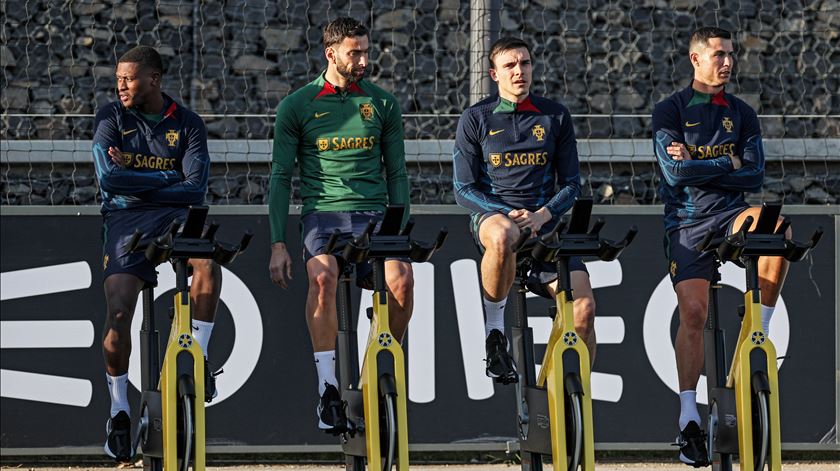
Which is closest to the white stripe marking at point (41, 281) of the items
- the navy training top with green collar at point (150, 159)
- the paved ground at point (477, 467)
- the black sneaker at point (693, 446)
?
the paved ground at point (477, 467)

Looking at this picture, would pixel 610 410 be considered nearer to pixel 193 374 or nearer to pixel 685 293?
pixel 685 293

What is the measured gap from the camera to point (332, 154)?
6.56 meters

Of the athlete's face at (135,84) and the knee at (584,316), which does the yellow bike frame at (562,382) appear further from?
the athlete's face at (135,84)

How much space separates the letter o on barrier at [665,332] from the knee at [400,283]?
215 cm

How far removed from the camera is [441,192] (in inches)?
409

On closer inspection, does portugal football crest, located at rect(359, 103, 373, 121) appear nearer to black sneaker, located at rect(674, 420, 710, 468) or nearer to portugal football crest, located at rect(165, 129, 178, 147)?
portugal football crest, located at rect(165, 129, 178, 147)

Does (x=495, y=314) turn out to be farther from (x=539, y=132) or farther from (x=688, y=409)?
(x=688, y=409)

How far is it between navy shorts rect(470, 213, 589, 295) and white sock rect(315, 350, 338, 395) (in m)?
0.86

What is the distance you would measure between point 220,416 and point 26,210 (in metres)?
1.55

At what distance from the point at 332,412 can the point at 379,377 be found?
0.28m

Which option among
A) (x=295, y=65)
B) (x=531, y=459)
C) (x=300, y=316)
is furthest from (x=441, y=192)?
(x=531, y=459)

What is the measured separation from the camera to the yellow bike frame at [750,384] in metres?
6.11

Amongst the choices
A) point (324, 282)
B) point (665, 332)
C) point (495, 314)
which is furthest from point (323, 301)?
point (665, 332)

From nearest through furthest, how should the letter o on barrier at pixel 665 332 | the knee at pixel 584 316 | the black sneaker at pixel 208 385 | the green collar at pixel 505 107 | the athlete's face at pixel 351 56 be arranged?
the black sneaker at pixel 208 385 → the knee at pixel 584 316 → the athlete's face at pixel 351 56 → the green collar at pixel 505 107 → the letter o on barrier at pixel 665 332
